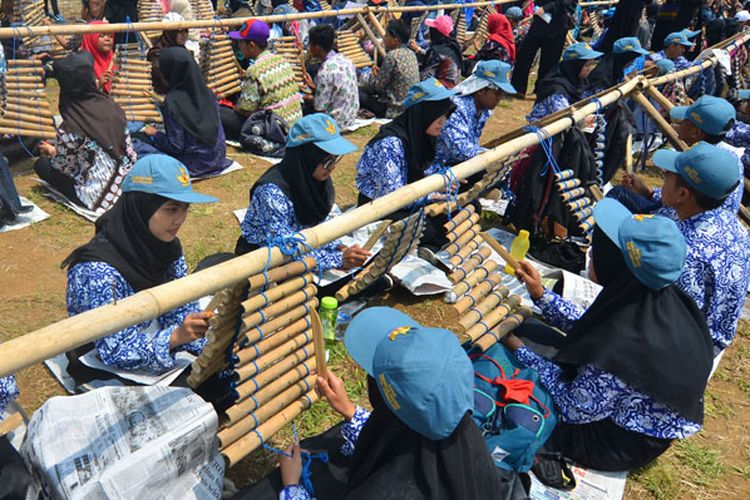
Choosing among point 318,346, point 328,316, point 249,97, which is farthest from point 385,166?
point 249,97

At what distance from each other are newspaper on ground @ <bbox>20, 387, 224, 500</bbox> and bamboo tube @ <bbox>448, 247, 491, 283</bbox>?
1391mm

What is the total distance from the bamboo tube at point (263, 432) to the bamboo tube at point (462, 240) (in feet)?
3.49

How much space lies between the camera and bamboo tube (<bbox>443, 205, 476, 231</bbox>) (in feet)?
9.78

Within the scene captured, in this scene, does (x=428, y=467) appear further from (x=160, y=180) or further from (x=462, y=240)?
(x=160, y=180)

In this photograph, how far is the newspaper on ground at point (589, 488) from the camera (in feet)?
8.61

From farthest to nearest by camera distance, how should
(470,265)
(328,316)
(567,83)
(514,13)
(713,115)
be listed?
1. (514,13)
2. (567,83)
3. (713,115)
4. (328,316)
5. (470,265)

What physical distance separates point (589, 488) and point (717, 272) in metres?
1.40

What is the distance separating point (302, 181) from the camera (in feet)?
11.5

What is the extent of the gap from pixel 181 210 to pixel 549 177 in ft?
11.3

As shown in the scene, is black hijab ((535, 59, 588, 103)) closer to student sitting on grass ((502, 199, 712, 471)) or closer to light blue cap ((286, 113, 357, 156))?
light blue cap ((286, 113, 357, 156))

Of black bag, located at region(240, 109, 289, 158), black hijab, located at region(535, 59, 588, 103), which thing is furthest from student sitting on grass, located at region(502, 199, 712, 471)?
black bag, located at region(240, 109, 289, 158)

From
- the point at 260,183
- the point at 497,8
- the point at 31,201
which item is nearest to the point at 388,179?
the point at 260,183

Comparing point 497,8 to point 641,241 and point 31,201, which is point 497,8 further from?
point 641,241

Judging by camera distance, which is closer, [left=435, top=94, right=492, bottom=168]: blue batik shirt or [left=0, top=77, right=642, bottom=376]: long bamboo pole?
[left=0, top=77, right=642, bottom=376]: long bamboo pole
